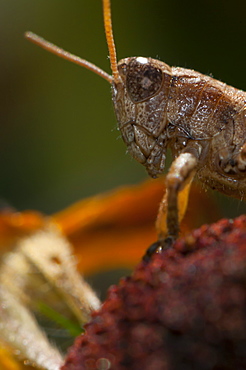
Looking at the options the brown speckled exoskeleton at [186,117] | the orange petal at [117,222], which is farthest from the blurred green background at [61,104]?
the brown speckled exoskeleton at [186,117]

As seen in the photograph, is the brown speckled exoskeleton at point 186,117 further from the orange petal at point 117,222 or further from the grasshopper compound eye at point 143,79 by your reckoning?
the orange petal at point 117,222

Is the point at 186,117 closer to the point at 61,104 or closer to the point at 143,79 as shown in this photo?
the point at 143,79

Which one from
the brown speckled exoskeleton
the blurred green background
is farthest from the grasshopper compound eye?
the blurred green background

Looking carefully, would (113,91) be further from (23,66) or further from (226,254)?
(23,66)

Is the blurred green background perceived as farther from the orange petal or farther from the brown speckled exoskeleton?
the brown speckled exoskeleton

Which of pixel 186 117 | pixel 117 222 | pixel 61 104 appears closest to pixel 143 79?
pixel 186 117

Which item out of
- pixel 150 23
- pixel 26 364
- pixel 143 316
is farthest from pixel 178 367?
pixel 150 23

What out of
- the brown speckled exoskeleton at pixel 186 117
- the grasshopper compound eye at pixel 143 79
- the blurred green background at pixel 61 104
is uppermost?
the blurred green background at pixel 61 104
